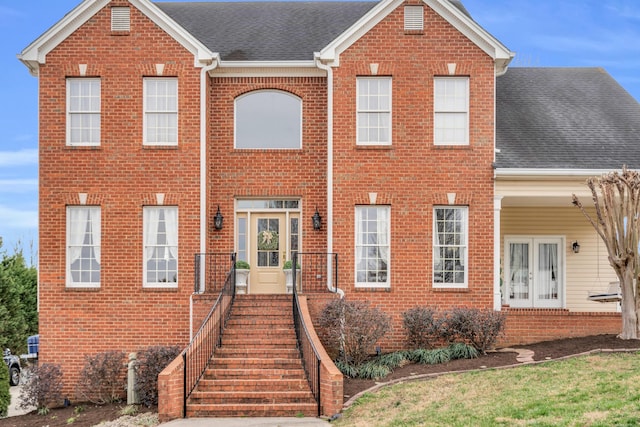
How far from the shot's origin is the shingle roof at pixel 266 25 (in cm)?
1870

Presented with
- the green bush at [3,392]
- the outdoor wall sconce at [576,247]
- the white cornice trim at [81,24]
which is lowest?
the green bush at [3,392]

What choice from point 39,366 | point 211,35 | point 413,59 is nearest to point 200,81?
point 211,35

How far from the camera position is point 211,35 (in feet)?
65.0

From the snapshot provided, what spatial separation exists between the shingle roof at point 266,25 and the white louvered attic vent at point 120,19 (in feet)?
7.64

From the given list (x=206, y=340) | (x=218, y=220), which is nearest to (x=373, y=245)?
(x=218, y=220)

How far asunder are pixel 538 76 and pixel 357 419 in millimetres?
15164

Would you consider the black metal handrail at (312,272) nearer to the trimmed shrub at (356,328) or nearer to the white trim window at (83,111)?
the trimmed shrub at (356,328)

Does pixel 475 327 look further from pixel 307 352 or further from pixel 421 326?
pixel 307 352

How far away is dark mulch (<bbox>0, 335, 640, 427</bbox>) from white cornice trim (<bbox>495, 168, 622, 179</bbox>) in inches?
159

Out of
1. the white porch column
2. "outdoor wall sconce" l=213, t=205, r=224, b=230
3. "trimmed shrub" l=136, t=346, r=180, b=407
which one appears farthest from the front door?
the white porch column

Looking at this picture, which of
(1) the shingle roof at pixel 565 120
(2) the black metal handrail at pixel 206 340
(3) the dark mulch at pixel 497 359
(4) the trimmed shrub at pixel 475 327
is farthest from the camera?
(1) the shingle roof at pixel 565 120

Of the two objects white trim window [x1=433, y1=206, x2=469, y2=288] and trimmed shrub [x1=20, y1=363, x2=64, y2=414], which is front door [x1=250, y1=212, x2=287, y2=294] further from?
trimmed shrub [x1=20, y1=363, x2=64, y2=414]

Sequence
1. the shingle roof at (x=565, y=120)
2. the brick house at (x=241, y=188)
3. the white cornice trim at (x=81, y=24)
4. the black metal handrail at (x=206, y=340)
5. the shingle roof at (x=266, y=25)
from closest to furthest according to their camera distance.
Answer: the black metal handrail at (x=206, y=340) < the brick house at (x=241, y=188) < the white cornice trim at (x=81, y=24) < the shingle roof at (x=565, y=120) < the shingle roof at (x=266, y=25)

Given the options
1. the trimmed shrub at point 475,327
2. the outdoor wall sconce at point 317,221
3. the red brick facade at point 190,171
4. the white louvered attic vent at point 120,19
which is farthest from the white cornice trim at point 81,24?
the trimmed shrub at point 475,327
